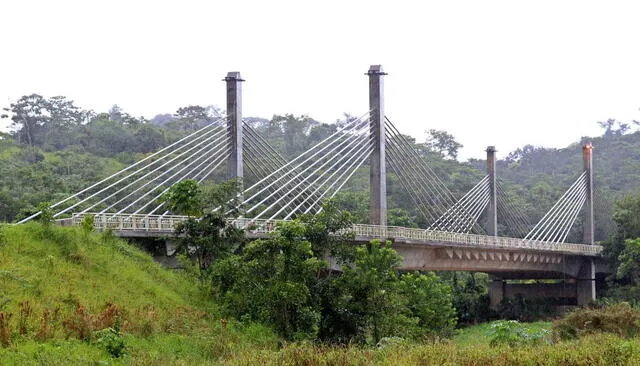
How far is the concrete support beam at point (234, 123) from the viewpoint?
129ft

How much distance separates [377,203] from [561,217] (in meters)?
29.0

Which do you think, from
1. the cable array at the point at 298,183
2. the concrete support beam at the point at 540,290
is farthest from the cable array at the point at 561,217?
the cable array at the point at 298,183

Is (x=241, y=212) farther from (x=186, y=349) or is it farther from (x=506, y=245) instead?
(x=506, y=245)

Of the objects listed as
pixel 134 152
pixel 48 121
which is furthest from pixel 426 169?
pixel 48 121

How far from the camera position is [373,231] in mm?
42875

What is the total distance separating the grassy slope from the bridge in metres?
2.52

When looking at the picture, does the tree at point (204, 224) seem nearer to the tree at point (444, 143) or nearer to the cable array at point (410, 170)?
the cable array at point (410, 170)

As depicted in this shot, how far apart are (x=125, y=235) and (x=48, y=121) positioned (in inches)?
2517

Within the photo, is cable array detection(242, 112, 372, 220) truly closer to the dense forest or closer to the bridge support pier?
the dense forest

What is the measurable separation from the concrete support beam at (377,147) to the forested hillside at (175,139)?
22.6 feet

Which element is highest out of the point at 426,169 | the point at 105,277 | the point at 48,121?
the point at 48,121

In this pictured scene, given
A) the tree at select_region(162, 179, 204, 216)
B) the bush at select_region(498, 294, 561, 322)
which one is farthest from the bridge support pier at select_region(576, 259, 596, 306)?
the tree at select_region(162, 179, 204, 216)

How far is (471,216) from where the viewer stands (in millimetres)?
58750

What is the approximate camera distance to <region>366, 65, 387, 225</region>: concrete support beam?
4584 centimetres
